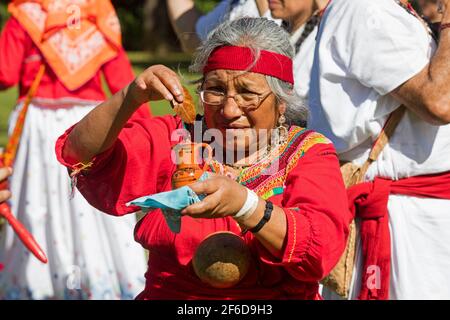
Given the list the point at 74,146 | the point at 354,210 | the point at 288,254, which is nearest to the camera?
the point at 288,254

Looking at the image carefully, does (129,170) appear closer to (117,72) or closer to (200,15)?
(200,15)

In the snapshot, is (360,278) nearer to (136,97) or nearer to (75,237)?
(136,97)

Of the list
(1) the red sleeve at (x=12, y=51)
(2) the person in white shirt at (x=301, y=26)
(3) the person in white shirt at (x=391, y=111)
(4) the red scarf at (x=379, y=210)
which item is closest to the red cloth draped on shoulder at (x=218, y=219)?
(3) the person in white shirt at (x=391, y=111)

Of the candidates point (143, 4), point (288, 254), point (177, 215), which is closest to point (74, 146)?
point (177, 215)

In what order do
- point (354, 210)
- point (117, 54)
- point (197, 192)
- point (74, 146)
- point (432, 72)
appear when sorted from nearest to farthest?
point (197, 192) → point (74, 146) → point (432, 72) → point (354, 210) → point (117, 54)

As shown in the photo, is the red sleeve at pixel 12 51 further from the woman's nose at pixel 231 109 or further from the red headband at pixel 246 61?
the woman's nose at pixel 231 109

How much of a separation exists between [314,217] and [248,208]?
0.86 feet

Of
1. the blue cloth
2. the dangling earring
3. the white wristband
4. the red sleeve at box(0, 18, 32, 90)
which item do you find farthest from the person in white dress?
the red sleeve at box(0, 18, 32, 90)

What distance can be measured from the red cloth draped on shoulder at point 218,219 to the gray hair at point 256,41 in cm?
14

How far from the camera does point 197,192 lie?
2436 millimetres

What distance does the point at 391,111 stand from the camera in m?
3.65

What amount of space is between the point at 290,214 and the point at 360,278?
1.22 m

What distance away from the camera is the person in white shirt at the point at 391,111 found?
3.54 metres

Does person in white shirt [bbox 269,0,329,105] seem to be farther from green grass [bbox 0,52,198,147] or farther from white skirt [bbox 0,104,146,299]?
white skirt [bbox 0,104,146,299]
